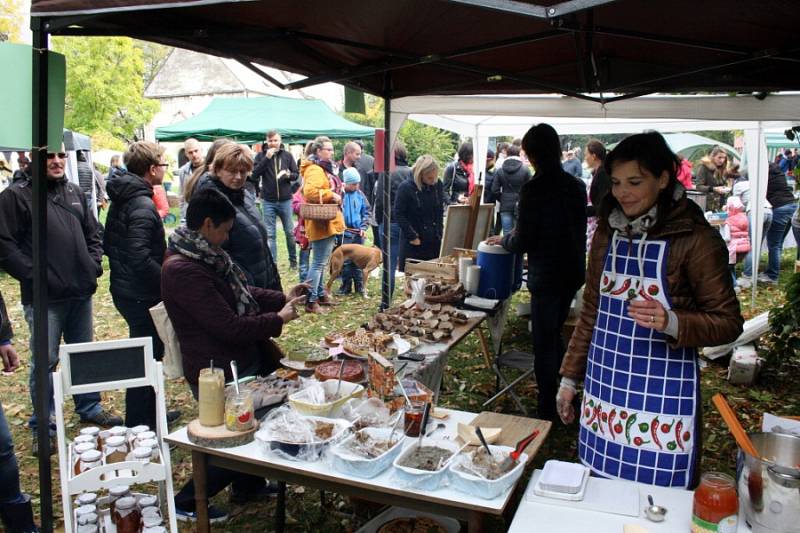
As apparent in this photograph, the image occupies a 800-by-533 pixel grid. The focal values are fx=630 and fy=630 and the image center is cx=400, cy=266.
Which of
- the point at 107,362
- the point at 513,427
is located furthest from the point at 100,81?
the point at 513,427

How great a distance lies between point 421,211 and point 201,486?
5.21 m

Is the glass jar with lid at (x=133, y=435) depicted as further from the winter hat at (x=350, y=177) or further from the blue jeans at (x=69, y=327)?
the winter hat at (x=350, y=177)

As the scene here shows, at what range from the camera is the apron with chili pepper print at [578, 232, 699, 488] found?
2.11m

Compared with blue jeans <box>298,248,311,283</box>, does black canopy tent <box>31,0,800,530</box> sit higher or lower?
higher

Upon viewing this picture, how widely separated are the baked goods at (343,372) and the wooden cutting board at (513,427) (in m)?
0.64

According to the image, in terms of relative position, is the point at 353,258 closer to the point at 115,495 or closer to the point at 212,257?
the point at 212,257

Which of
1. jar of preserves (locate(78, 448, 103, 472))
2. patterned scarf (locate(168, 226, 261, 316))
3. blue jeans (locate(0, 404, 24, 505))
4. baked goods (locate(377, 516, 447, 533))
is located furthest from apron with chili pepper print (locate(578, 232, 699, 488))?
blue jeans (locate(0, 404, 24, 505))

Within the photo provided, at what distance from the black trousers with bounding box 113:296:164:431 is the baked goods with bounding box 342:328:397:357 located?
4.49 ft

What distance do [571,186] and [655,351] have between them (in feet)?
6.85

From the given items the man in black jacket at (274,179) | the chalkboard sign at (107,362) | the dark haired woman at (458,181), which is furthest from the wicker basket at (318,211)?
the chalkboard sign at (107,362)

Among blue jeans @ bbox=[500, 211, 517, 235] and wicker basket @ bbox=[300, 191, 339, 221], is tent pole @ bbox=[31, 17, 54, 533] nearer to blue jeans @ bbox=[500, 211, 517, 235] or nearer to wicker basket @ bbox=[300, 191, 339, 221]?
wicker basket @ bbox=[300, 191, 339, 221]

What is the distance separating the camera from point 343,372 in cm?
293

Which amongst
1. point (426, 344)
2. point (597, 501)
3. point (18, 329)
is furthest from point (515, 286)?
point (18, 329)

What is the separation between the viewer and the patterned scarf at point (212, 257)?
291 cm
